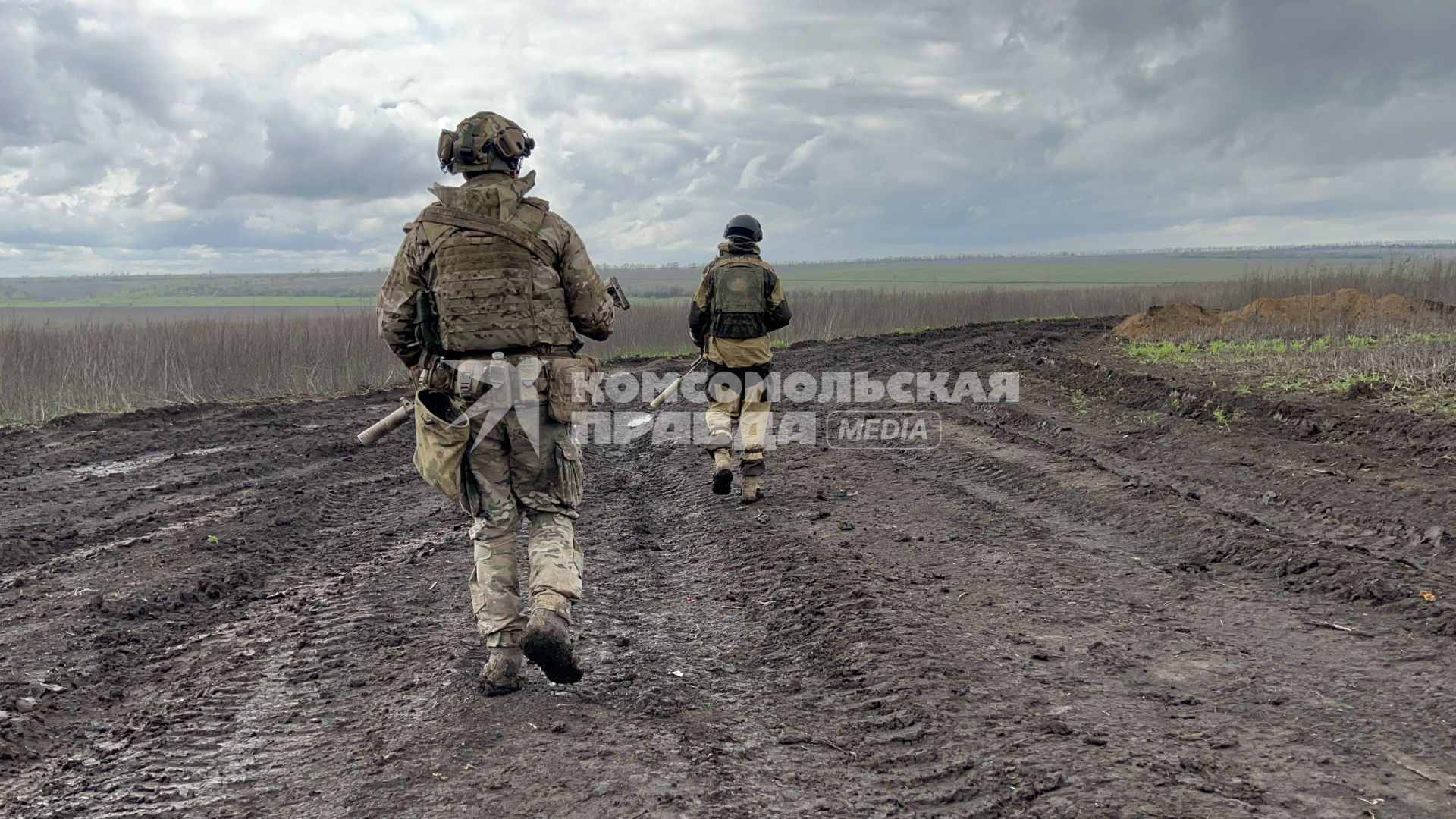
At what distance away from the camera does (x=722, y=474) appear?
777 centimetres

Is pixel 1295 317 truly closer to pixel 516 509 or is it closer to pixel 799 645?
pixel 799 645

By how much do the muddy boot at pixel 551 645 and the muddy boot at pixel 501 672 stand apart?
0.16 metres

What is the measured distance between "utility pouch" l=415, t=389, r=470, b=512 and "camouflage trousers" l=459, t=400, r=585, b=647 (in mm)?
42

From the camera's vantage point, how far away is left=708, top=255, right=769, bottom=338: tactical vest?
766 cm

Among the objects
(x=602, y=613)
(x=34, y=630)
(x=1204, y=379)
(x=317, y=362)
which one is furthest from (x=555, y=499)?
(x=317, y=362)

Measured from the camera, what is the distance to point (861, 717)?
12.1 feet

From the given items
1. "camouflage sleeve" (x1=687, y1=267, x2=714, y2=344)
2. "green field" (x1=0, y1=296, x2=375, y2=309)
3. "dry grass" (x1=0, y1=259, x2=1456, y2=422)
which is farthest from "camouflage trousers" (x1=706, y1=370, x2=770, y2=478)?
"green field" (x1=0, y1=296, x2=375, y2=309)

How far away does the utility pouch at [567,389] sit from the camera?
402 cm

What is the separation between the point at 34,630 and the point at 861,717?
395 centimetres

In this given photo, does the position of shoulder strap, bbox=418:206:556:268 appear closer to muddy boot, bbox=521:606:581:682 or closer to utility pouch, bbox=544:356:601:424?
utility pouch, bbox=544:356:601:424

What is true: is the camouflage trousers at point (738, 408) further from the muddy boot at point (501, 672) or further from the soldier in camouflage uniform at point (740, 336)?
the muddy boot at point (501, 672)

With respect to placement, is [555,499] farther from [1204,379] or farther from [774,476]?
[1204,379]

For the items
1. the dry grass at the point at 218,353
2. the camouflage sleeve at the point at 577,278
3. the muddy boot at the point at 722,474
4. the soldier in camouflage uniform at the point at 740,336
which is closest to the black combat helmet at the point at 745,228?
the soldier in camouflage uniform at the point at 740,336

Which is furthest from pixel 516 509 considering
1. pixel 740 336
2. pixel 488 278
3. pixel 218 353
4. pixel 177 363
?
pixel 218 353
